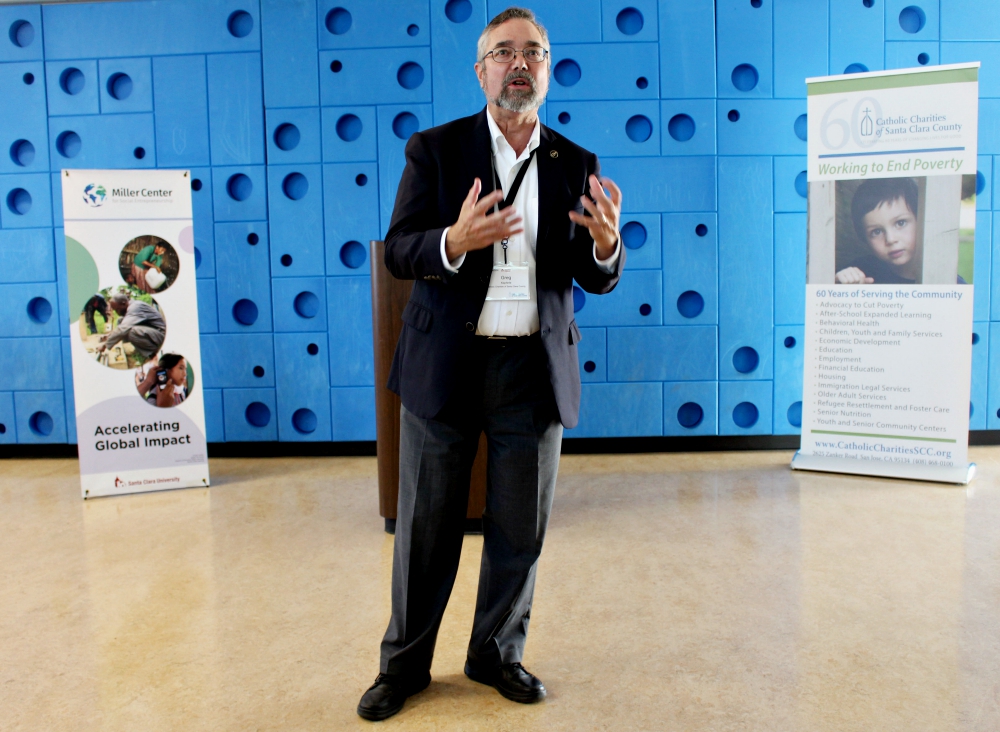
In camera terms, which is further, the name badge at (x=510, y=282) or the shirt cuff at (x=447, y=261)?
the name badge at (x=510, y=282)

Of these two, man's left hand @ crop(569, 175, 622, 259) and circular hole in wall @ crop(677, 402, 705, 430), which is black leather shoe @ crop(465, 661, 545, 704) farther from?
circular hole in wall @ crop(677, 402, 705, 430)

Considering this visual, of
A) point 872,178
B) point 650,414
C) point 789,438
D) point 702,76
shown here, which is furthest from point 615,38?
point 789,438

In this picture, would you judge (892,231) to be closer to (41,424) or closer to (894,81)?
(894,81)

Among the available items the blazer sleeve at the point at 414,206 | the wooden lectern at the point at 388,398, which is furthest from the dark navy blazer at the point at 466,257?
the wooden lectern at the point at 388,398

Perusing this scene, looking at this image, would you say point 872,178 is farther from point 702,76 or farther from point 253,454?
point 253,454

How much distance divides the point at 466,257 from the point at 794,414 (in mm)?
3558

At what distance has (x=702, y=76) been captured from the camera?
176 inches

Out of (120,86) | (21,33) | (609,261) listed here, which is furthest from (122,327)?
(609,261)

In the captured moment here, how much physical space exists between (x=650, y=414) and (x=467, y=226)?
331cm

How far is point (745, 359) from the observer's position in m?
4.66

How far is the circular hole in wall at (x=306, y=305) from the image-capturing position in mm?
4719

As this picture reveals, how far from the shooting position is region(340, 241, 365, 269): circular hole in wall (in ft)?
15.3

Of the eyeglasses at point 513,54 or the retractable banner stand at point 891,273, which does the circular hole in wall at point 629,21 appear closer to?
the retractable banner stand at point 891,273

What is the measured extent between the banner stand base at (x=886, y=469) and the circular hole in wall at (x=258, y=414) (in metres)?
3.19
